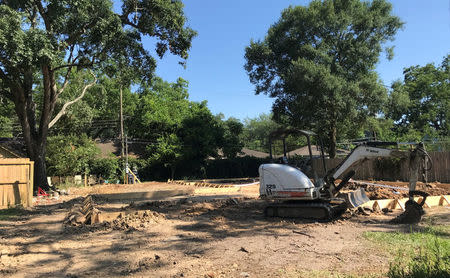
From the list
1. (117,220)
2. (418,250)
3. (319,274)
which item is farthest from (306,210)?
(117,220)

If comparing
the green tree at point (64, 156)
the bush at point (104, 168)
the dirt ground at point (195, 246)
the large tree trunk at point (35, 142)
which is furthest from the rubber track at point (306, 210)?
the bush at point (104, 168)

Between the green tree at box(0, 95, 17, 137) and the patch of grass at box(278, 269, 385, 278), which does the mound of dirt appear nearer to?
the patch of grass at box(278, 269, 385, 278)

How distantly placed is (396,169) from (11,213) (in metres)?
20.1

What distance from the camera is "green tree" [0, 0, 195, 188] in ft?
41.4

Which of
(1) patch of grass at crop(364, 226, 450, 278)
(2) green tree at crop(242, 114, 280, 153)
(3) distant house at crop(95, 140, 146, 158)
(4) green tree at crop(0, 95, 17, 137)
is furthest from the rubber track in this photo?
(2) green tree at crop(242, 114, 280, 153)

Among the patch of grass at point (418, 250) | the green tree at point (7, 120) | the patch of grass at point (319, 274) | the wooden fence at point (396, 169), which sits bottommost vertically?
the patch of grass at point (319, 274)

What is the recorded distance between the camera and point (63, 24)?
14.9 metres

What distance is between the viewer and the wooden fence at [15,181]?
10828mm

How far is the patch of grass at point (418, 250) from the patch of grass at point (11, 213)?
32.0 ft

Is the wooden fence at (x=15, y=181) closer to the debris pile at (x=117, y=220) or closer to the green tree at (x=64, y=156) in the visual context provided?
the debris pile at (x=117, y=220)

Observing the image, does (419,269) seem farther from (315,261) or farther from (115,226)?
(115,226)

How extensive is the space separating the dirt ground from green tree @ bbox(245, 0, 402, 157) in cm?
1425

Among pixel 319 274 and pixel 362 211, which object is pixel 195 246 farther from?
pixel 362 211

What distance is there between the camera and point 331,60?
2417 centimetres
